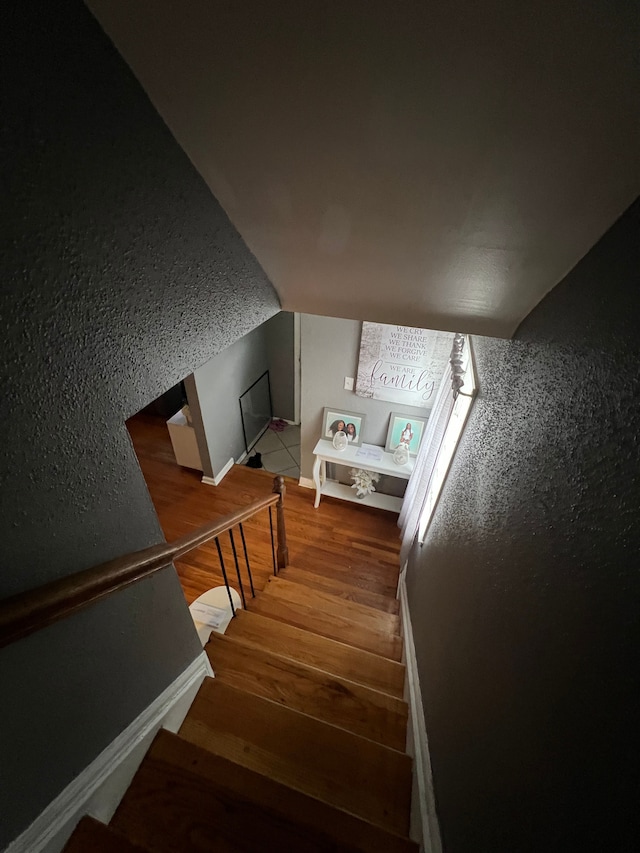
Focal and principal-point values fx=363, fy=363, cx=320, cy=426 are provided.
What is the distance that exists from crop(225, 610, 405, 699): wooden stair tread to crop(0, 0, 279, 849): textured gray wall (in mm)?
898

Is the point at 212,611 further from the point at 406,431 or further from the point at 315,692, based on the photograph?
the point at 406,431

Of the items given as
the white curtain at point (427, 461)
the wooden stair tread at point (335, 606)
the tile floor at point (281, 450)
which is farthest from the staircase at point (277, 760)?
the tile floor at point (281, 450)

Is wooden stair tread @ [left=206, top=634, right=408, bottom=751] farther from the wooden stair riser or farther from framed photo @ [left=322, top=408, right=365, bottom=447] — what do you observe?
framed photo @ [left=322, top=408, right=365, bottom=447]

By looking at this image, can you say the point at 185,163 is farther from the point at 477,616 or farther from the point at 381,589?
the point at 381,589

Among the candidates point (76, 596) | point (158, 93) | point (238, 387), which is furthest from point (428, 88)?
point (238, 387)

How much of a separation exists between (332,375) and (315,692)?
2223 millimetres

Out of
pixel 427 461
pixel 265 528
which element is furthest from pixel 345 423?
pixel 265 528

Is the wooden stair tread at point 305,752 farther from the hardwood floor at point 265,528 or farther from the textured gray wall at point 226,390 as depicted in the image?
the textured gray wall at point 226,390

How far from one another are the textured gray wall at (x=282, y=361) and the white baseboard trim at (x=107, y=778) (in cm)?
358

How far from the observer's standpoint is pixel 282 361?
15.0ft

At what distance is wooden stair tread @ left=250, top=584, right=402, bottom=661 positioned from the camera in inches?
82.8

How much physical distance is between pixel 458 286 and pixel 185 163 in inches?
29.1

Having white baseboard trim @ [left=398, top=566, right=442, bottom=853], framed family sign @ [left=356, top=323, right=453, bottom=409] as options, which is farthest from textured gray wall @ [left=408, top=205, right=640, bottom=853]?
framed family sign @ [left=356, top=323, right=453, bottom=409]

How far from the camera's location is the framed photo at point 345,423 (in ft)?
10.7
